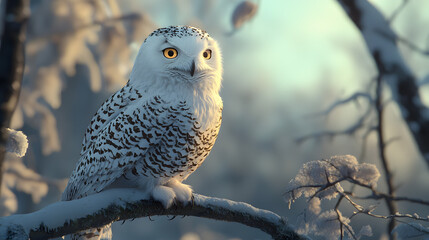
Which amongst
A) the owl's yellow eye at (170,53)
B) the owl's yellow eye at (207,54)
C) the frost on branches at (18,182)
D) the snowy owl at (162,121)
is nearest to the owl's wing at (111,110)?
the snowy owl at (162,121)

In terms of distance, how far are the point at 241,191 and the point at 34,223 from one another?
8.53 metres

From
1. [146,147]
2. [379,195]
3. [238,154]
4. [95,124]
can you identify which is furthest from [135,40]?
[238,154]

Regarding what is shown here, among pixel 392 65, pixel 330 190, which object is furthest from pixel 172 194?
pixel 392 65

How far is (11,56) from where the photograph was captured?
2395 millimetres

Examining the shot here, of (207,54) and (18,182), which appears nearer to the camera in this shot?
(207,54)

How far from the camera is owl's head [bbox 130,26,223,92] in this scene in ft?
6.52

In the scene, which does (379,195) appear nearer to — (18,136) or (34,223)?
(34,223)

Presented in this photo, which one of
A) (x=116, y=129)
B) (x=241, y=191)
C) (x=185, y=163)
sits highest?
(x=241, y=191)

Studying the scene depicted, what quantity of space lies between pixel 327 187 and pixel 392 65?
0.80 m

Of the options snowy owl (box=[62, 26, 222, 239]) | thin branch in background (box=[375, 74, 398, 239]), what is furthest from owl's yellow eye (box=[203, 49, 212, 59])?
thin branch in background (box=[375, 74, 398, 239])

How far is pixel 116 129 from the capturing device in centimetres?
206

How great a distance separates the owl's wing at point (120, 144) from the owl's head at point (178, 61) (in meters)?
0.14

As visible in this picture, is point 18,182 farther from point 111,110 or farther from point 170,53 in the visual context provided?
point 170,53

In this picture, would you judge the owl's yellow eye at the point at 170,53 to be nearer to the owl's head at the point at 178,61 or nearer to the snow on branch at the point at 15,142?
the owl's head at the point at 178,61
